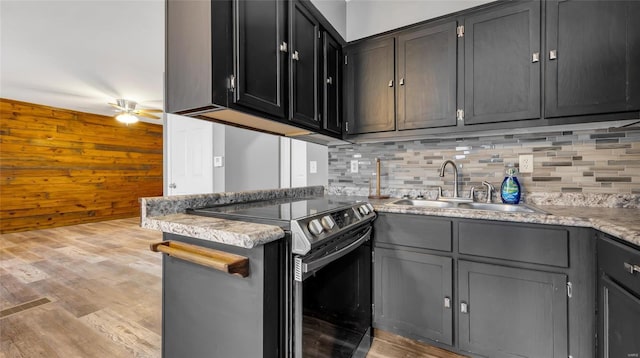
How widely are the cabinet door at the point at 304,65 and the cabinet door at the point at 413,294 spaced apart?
3.37ft

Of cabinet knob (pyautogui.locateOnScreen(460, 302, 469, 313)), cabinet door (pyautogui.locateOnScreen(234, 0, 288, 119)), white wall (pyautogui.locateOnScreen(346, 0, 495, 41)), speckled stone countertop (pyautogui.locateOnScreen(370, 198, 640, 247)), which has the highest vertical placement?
white wall (pyautogui.locateOnScreen(346, 0, 495, 41))

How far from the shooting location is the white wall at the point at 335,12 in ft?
7.13

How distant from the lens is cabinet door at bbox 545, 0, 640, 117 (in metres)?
1.49

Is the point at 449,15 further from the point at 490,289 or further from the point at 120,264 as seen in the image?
the point at 120,264

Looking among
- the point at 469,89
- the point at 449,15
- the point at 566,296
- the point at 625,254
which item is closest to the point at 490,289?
the point at 566,296

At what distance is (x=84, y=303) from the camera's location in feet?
7.47

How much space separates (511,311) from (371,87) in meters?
1.74

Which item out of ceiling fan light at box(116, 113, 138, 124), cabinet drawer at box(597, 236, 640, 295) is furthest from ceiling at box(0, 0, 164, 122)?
cabinet drawer at box(597, 236, 640, 295)

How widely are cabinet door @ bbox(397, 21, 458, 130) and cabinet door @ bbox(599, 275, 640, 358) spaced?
1200 millimetres

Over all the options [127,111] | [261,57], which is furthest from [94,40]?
[261,57]

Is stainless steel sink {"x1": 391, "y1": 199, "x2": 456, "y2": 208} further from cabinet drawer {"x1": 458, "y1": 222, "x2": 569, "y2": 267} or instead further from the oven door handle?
the oven door handle

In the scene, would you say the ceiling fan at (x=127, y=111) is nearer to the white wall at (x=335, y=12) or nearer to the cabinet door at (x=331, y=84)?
the white wall at (x=335, y=12)

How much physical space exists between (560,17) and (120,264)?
14.8 feet

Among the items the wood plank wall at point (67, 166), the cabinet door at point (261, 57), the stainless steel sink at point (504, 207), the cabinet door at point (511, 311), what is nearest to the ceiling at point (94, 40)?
the wood plank wall at point (67, 166)
